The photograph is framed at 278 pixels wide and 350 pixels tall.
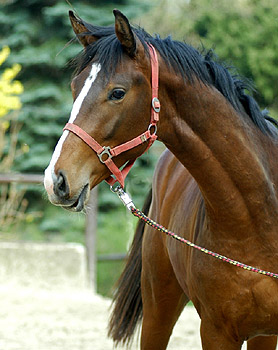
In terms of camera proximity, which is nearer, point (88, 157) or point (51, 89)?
point (88, 157)

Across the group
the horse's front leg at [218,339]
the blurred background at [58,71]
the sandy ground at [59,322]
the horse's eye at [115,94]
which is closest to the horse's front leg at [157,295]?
the horse's front leg at [218,339]

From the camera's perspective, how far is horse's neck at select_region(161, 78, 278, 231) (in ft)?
8.78

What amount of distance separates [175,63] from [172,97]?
0.14 meters

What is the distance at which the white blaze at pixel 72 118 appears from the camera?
233cm

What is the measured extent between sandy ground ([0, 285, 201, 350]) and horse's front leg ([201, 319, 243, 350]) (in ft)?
5.86

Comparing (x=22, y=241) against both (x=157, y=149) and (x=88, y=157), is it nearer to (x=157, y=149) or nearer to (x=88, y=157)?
(x=157, y=149)

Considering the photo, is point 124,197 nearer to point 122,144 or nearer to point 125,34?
point 122,144

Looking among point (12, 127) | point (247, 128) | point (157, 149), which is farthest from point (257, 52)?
point (247, 128)

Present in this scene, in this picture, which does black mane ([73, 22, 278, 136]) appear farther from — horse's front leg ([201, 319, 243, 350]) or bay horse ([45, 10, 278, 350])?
horse's front leg ([201, 319, 243, 350])

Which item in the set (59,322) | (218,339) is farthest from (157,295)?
(59,322)

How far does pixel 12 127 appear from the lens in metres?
10.1

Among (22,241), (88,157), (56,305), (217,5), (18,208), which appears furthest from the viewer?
(217,5)

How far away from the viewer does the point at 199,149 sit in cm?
268

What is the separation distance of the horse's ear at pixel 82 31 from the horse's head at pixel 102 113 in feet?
0.31
